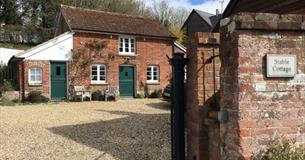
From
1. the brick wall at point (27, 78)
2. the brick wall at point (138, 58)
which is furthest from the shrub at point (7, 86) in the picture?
the brick wall at point (138, 58)

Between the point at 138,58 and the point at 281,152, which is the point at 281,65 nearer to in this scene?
the point at 281,152

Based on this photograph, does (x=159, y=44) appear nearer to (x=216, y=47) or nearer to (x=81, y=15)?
(x=81, y=15)

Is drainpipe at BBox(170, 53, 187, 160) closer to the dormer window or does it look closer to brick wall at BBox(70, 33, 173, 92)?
brick wall at BBox(70, 33, 173, 92)

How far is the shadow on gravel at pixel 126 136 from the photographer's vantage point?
8344 millimetres

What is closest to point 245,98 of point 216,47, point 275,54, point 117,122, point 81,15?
point 275,54

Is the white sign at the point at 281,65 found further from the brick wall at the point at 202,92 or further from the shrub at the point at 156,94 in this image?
the shrub at the point at 156,94

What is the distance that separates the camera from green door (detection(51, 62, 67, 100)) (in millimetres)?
25364

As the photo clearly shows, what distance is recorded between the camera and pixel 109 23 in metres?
28.8

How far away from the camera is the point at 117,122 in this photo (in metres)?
13.2

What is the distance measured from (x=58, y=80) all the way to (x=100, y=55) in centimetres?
336

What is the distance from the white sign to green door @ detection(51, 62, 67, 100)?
72.9ft

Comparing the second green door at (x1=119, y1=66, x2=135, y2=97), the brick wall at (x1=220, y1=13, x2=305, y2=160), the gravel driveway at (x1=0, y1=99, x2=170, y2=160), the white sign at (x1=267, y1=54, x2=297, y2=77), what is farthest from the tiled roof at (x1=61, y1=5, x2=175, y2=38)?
the white sign at (x1=267, y1=54, x2=297, y2=77)

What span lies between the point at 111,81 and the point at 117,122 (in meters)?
14.1

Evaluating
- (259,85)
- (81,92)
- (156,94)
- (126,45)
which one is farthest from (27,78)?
(259,85)
